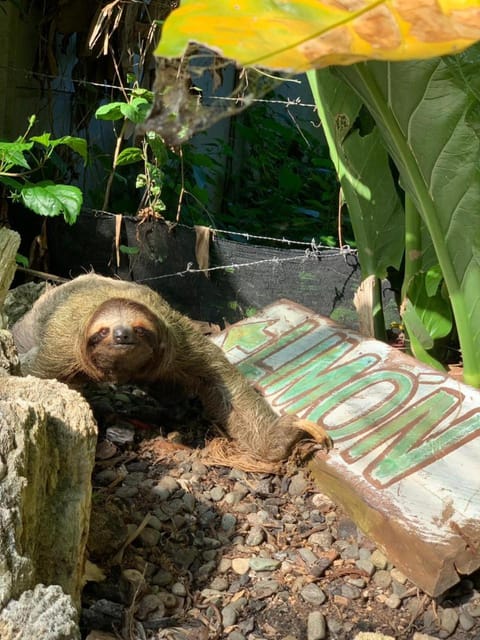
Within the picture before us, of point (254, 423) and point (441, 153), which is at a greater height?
point (441, 153)

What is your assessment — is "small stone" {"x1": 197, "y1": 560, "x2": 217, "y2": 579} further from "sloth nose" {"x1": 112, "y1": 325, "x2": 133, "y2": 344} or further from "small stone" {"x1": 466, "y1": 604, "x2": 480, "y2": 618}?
"sloth nose" {"x1": 112, "y1": 325, "x2": 133, "y2": 344}

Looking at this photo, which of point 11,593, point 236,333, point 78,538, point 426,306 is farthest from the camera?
point 236,333

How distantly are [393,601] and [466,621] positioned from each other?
0.81ft

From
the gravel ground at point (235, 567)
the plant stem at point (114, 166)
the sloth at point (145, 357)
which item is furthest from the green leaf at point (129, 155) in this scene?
the gravel ground at point (235, 567)

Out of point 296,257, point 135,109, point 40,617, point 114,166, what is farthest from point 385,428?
point 114,166

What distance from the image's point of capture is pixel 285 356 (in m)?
4.16

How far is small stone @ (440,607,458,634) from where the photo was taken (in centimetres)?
252

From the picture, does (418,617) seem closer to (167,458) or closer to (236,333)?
(167,458)

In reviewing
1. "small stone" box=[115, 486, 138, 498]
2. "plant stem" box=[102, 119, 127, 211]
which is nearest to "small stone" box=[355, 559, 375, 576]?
"small stone" box=[115, 486, 138, 498]

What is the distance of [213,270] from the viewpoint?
4.91 meters

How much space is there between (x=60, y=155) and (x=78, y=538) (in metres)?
3.99

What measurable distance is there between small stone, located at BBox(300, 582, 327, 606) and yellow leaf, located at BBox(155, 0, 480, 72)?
2.16m

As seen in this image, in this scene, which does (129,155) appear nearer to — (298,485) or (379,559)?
(298,485)

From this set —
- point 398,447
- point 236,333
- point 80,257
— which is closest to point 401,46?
point 398,447
